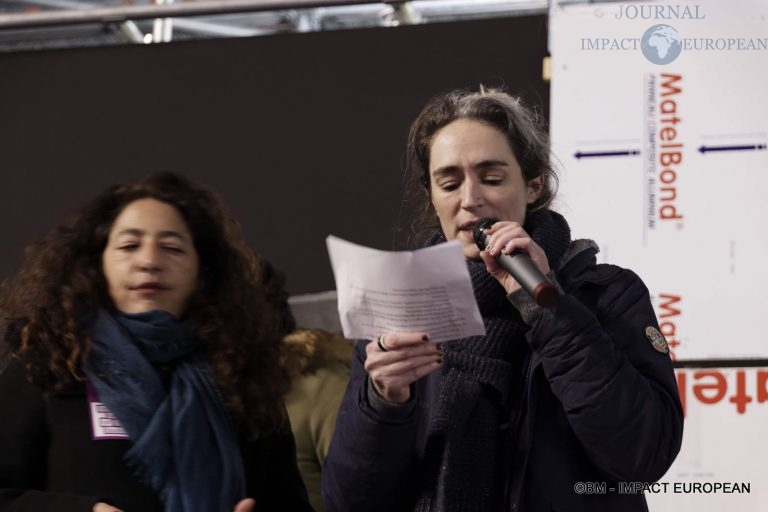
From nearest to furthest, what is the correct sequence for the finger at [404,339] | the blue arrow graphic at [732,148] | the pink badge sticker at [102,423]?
the finger at [404,339] → the pink badge sticker at [102,423] → the blue arrow graphic at [732,148]

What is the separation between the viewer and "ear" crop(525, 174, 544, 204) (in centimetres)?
224

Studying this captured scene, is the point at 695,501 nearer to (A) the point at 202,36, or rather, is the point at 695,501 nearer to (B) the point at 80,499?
(B) the point at 80,499

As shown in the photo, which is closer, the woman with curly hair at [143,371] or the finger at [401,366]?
the finger at [401,366]

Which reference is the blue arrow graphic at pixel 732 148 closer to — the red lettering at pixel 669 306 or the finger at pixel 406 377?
the red lettering at pixel 669 306

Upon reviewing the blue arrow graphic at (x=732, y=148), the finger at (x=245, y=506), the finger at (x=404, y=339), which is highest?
the blue arrow graphic at (x=732, y=148)

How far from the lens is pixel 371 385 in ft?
6.36

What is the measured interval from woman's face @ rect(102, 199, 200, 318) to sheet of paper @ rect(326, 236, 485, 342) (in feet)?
2.07

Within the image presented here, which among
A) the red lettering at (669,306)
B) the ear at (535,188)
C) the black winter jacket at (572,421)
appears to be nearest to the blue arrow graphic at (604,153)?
the red lettering at (669,306)

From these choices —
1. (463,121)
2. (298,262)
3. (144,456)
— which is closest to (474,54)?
(298,262)

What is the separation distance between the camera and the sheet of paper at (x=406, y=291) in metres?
1.73

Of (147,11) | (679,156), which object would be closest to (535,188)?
(679,156)

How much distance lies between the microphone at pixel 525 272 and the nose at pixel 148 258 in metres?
0.71

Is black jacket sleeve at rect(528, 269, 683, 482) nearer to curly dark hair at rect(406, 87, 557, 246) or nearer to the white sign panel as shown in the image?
curly dark hair at rect(406, 87, 557, 246)

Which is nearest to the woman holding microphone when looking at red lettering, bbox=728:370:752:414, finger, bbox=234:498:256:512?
finger, bbox=234:498:256:512
